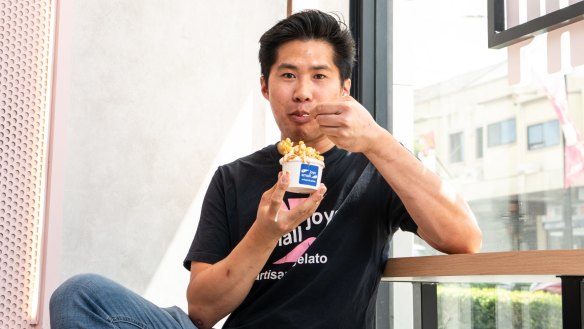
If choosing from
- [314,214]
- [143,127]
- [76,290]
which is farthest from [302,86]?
[143,127]

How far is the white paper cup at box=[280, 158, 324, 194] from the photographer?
4.79 feet

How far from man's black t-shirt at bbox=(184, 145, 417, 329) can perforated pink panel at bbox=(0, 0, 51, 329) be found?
3.26ft

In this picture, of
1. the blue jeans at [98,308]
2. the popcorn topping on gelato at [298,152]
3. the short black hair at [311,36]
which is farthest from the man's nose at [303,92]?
the blue jeans at [98,308]

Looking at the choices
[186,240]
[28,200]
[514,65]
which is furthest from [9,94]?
[514,65]

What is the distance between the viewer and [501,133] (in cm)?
224

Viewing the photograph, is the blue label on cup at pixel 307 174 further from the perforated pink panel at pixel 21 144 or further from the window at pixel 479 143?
the perforated pink panel at pixel 21 144

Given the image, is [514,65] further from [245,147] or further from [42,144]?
[42,144]

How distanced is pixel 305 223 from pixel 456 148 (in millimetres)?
876

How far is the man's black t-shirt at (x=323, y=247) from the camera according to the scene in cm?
161

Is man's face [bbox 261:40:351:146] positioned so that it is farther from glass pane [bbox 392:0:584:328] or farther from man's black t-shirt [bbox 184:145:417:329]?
glass pane [bbox 392:0:584:328]

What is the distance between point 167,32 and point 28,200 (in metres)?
0.80

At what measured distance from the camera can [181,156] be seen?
9.20 ft

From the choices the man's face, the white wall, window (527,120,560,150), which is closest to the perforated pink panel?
the white wall

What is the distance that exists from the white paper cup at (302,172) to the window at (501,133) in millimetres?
941
